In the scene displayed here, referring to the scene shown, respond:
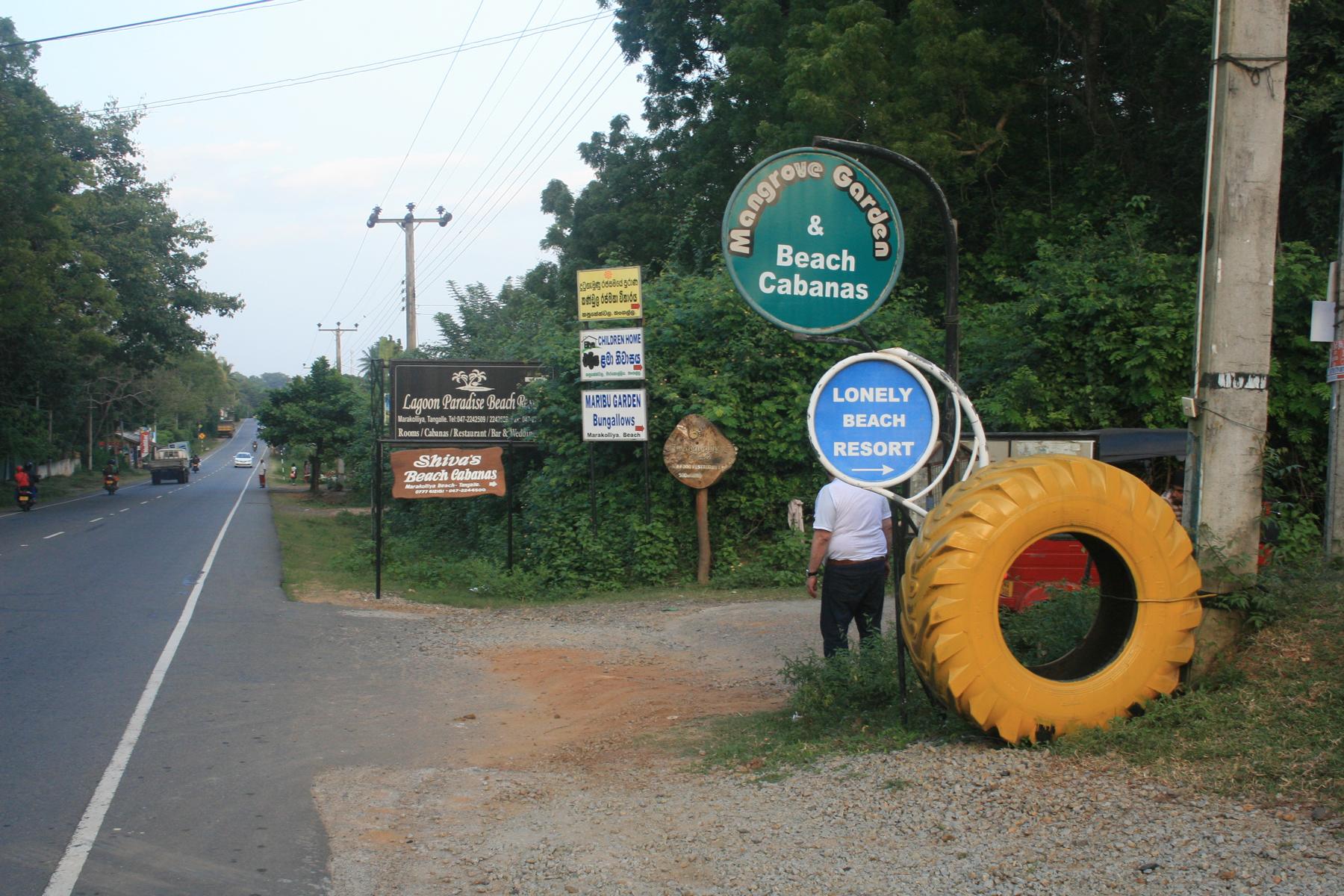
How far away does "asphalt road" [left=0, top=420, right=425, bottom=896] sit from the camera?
5.18m

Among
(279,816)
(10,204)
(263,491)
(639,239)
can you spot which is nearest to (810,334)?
(279,816)

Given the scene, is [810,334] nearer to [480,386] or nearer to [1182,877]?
[1182,877]

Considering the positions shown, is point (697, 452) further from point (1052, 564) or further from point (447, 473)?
point (1052, 564)

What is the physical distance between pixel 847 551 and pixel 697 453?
7282 mm

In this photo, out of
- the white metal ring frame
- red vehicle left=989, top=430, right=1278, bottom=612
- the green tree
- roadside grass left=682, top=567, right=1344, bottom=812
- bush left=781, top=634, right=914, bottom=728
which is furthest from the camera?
the green tree

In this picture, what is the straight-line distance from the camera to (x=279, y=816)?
5.84 metres

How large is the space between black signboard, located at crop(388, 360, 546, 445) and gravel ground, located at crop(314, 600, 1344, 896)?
9052mm

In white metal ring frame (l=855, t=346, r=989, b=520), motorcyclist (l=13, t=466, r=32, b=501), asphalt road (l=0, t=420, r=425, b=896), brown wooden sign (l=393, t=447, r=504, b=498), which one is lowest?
motorcyclist (l=13, t=466, r=32, b=501)

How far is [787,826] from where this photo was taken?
5.03 meters

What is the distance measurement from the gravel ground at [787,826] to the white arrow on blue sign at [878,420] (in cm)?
157

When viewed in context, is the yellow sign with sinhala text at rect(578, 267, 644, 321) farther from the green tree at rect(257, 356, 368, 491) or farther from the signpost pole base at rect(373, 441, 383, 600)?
the green tree at rect(257, 356, 368, 491)

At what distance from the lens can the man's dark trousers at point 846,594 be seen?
7.48 meters

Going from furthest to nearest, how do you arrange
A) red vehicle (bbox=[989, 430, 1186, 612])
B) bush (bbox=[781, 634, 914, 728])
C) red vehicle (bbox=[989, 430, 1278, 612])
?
red vehicle (bbox=[989, 430, 1186, 612]) < red vehicle (bbox=[989, 430, 1278, 612]) < bush (bbox=[781, 634, 914, 728])

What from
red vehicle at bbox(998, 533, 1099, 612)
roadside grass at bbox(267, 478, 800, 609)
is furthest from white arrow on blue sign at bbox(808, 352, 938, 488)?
roadside grass at bbox(267, 478, 800, 609)
